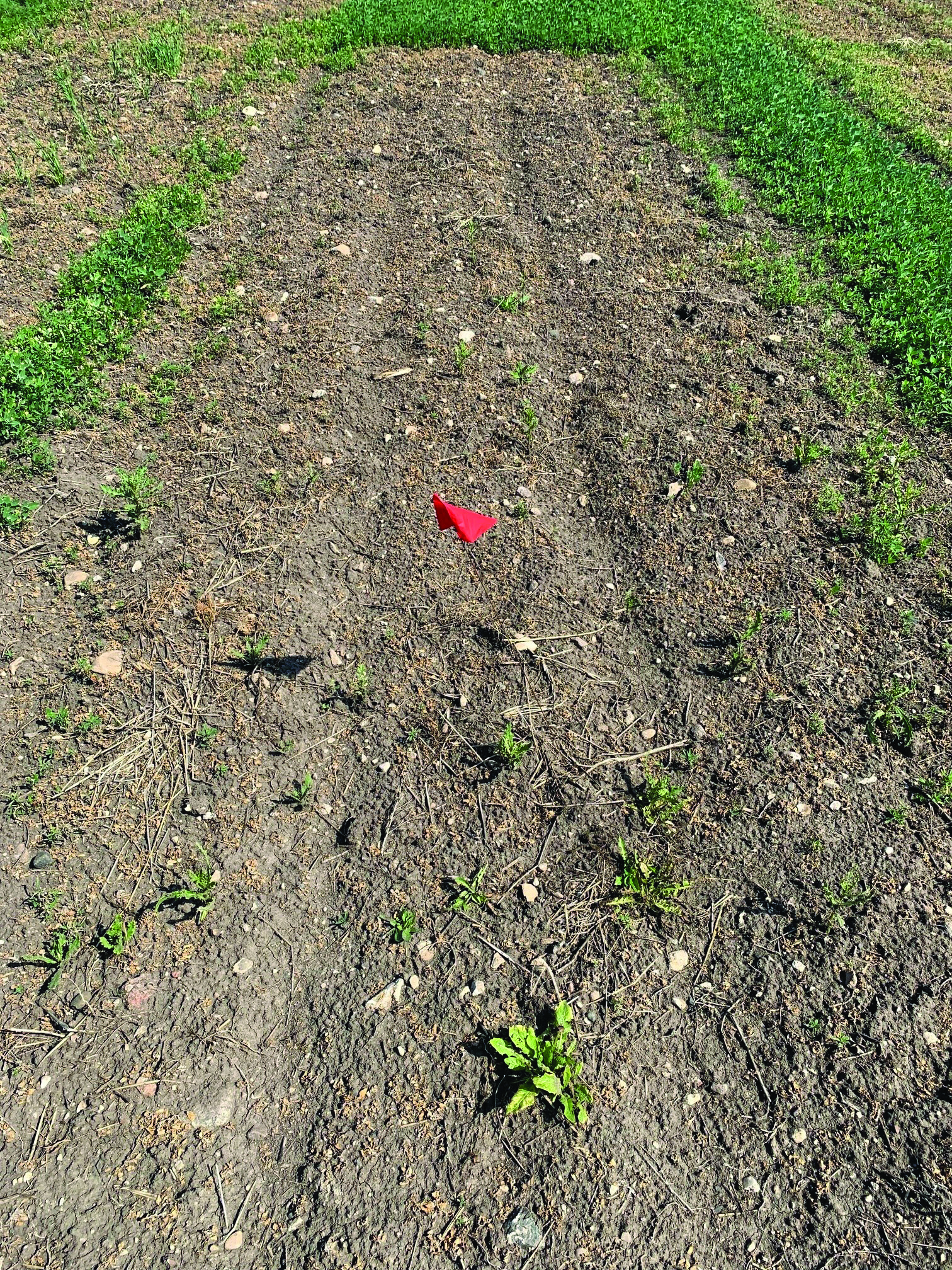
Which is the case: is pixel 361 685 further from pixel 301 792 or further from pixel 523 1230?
pixel 523 1230

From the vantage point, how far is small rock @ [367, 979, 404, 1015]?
9.33ft

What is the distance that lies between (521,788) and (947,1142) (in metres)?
1.82

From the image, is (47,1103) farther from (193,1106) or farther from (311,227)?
(311,227)

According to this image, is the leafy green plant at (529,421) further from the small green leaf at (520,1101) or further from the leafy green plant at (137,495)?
the small green leaf at (520,1101)

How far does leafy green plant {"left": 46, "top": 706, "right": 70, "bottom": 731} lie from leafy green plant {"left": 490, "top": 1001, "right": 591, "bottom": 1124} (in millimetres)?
2262

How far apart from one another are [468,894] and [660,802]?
0.86m

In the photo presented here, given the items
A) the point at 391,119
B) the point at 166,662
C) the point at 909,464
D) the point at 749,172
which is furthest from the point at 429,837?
the point at 391,119

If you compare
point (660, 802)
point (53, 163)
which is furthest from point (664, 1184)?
point (53, 163)

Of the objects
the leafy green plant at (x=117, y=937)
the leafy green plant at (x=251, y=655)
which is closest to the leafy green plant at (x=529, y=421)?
the leafy green plant at (x=251, y=655)

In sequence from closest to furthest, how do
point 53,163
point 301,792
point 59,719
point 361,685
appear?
point 301,792
point 59,719
point 361,685
point 53,163

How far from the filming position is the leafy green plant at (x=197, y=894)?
9.97 ft

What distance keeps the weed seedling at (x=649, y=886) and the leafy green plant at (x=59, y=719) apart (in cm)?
244

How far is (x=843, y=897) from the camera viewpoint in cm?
303

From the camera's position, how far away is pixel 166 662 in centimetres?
378
